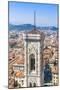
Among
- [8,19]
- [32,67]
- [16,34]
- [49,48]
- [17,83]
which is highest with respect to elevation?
[8,19]

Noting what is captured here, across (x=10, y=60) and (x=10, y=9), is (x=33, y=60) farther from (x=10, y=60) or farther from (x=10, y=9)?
(x=10, y=9)

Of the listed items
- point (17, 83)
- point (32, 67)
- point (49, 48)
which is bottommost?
point (17, 83)

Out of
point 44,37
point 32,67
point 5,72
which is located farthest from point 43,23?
point 5,72

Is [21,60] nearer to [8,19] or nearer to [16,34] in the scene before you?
[16,34]

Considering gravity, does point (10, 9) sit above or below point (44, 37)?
above

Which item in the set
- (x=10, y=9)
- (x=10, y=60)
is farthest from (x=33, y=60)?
(x=10, y=9)

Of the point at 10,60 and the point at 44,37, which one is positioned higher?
the point at 44,37

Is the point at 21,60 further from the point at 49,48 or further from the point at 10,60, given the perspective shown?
the point at 49,48
